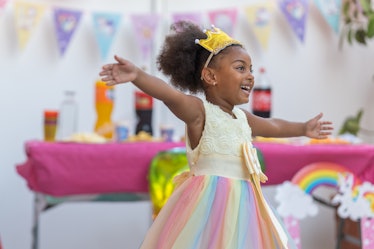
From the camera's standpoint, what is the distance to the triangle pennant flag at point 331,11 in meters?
3.39

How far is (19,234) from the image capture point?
311 cm

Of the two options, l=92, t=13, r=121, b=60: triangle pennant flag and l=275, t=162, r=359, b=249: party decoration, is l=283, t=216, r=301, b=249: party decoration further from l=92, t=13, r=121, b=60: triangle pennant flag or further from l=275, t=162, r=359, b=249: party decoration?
l=92, t=13, r=121, b=60: triangle pennant flag

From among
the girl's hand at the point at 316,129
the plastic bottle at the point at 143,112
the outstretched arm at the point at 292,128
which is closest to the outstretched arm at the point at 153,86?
the outstretched arm at the point at 292,128

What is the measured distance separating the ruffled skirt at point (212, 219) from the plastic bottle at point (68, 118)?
1.20m

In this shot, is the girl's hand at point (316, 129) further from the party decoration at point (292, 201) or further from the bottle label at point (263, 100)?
the bottle label at point (263, 100)

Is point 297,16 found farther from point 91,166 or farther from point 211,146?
point 211,146

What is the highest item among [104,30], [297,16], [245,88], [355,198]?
[297,16]

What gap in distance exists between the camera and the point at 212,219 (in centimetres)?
151

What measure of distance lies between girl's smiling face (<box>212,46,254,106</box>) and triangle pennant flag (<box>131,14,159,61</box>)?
1594 mm

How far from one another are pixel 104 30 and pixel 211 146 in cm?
167

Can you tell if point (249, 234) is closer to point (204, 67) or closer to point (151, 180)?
point (204, 67)

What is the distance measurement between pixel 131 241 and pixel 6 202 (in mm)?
630

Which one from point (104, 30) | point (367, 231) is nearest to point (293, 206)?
point (367, 231)

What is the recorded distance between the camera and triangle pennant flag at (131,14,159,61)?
321cm
